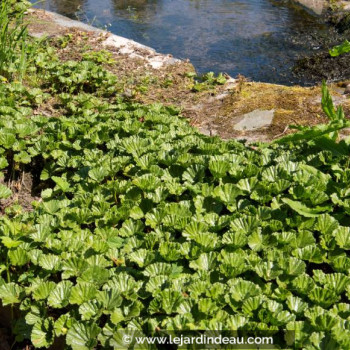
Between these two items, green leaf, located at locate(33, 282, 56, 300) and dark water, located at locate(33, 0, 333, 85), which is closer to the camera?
green leaf, located at locate(33, 282, 56, 300)

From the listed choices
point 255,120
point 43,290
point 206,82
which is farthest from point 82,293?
point 206,82

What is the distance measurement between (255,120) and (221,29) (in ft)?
16.9

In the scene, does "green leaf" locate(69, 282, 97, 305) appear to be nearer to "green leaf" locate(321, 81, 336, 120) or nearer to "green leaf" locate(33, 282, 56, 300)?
"green leaf" locate(33, 282, 56, 300)

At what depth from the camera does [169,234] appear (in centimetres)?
274

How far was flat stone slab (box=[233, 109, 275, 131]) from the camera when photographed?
195 inches

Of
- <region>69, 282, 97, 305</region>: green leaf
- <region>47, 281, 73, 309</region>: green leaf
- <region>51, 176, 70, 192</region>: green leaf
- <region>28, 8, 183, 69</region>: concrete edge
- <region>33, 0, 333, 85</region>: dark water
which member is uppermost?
<region>69, 282, 97, 305</region>: green leaf

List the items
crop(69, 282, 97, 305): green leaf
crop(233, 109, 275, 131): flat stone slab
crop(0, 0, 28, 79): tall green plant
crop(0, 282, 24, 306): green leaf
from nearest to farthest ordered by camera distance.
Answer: crop(69, 282, 97, 305): green leaf, crop(0, 282, 24, 306): green leaf, crop(233, 109, 275, 131): flat stone slab, crop(0, 0, 28, 79): tall green plant

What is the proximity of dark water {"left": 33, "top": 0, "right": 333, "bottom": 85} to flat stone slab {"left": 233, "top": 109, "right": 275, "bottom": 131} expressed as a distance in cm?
250

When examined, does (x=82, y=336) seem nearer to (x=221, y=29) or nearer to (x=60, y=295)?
(x=60, y=295)

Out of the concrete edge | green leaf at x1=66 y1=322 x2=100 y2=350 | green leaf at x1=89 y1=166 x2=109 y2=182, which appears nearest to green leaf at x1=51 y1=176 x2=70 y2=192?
green leaf at x1=89 y1=166 x2=109 y2=182

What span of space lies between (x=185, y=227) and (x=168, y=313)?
64 centimetres

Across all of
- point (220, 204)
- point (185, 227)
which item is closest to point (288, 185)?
point (220, 204)

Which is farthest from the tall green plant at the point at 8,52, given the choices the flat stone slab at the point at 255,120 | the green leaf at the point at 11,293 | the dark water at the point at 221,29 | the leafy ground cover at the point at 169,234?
the green leaf at the point at 11,293

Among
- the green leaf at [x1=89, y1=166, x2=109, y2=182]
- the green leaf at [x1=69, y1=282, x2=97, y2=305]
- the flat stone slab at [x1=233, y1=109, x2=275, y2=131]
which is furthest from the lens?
the flat stone slab at [x1=233, y1=109, x2=275, y2=131]
